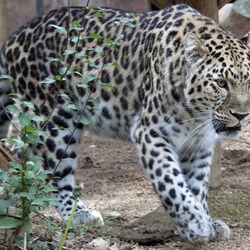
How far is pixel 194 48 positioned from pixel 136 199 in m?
2.07

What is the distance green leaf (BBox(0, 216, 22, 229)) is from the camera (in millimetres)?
4367

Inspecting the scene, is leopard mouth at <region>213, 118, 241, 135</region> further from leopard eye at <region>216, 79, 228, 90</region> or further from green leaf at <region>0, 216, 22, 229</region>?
green leaf at <region>0, 216, 22, 229</region>

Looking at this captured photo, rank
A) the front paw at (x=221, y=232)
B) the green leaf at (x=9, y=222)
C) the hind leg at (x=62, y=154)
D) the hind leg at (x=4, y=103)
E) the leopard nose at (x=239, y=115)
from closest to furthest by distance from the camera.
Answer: the green leaf at (x=9, y=222)
the leopard nose at (x=239, y=115)
the front paw at (x=221, y=232)
the hind leg at (x=62, y=154)
the hind leg at (x=4, y=103)

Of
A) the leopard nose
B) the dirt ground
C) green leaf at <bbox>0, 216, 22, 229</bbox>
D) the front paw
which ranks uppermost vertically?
the leopard nose

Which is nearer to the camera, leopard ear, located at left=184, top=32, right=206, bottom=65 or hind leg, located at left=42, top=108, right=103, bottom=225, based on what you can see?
leopard ear, located at left=184, top=32, right=206, bottom=65

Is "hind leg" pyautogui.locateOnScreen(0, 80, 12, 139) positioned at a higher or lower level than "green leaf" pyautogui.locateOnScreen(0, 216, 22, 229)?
lower

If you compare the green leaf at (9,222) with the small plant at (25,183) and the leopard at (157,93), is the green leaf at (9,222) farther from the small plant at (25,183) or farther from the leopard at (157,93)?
the leopard at (157,93)

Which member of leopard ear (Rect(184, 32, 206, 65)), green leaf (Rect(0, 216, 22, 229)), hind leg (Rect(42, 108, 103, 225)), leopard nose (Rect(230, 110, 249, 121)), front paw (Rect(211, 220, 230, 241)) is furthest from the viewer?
hind leg (Rect(42, 108, 103, 225))

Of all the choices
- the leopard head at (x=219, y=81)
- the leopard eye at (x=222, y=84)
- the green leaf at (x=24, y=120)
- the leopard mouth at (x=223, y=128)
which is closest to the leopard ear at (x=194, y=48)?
the leopard head at (x=219, y=81)

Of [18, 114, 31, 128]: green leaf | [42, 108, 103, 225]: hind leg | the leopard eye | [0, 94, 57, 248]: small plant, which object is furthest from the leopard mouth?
[18, 114, 31, 128]: green leaf

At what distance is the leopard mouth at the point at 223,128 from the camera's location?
5.61 meters

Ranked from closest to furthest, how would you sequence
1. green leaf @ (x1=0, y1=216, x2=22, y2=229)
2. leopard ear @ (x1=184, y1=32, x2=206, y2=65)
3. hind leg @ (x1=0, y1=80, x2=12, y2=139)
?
1. green leaf @ (x1=0, y1=216, x2=22, y2=229)
2. leopard ear @ (x1=184, y1=32, x2=206, y2=65)
3. hind leg @ (x1=0, y1=80, x2=12, y2=139)

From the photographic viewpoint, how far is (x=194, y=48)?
5695 millimetres

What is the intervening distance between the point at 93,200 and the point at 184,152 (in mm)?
1456
